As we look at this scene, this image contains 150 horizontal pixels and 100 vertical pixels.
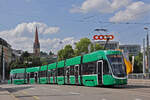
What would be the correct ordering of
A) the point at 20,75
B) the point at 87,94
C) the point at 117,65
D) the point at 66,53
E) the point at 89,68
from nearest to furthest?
the point at 87,94
the point at 117,65
the point at 89,68
the point at 20,75
the point at 66,53

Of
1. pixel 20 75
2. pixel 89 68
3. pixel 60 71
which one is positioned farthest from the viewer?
pixel 20 75

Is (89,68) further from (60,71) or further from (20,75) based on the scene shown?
(20,75)

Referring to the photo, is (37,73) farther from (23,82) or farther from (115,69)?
(115,69)

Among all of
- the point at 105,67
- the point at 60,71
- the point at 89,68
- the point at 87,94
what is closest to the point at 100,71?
the point at 105,67

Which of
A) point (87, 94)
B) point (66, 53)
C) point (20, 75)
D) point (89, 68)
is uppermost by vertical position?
point (66, 53)

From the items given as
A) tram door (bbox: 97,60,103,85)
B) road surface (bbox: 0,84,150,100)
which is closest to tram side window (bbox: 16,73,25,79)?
tram door (bbox: 97,60,103,85)

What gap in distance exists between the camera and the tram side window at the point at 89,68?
2612 centimetres

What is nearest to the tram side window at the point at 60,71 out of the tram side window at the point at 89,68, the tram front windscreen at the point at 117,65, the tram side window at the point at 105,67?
the tram side window at the point at 89,68

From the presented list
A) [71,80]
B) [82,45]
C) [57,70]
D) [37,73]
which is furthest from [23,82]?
[82,45]

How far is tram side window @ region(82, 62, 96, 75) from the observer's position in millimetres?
26123

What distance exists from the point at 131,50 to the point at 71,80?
14345 cm

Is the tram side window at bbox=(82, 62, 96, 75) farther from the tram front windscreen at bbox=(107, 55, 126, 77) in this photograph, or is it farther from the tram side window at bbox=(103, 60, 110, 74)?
the tram front windscreen at bbox=(107, 55, 126, 77)

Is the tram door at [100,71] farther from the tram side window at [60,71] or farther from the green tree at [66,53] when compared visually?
the green tree at [66,53]

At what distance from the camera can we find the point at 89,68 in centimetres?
2714
